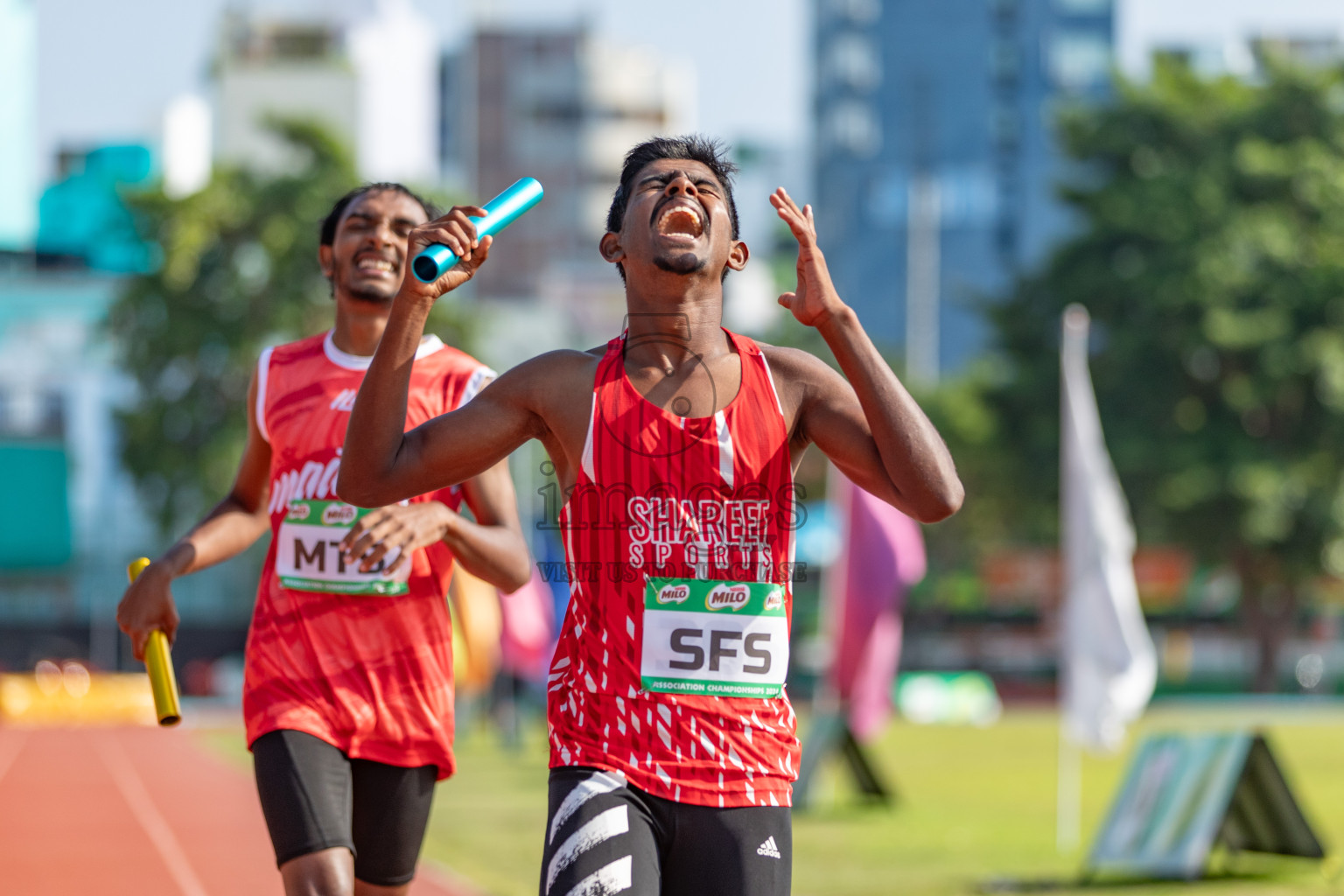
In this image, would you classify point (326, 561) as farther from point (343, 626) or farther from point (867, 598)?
point (867, 598)

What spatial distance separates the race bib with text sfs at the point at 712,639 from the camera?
3428 millimetres

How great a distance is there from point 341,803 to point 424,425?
1365 millimetres

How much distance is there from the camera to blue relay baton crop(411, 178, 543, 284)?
330 centimetres

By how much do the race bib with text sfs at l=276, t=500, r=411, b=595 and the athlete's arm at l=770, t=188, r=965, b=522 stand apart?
1667 mm

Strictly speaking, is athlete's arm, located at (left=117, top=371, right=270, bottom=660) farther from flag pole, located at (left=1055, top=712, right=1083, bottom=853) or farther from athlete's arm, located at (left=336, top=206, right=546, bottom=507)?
flag pole, located at (left=1055, top=712, right=1083, bottom=853)

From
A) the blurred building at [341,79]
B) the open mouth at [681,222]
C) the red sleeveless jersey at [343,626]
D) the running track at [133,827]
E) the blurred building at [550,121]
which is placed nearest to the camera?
the open mouth at [681,222]

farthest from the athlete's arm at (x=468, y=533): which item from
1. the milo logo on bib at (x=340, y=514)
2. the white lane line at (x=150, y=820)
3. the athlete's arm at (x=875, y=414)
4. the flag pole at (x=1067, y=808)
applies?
the flag pole at (x=1067, y=808)

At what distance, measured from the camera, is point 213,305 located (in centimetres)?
3959

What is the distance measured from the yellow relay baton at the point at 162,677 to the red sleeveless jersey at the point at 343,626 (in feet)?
0.85

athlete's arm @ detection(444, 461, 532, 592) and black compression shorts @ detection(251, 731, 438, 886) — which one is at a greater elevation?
athlete's arm @ detection(444, 461, 532, 592)

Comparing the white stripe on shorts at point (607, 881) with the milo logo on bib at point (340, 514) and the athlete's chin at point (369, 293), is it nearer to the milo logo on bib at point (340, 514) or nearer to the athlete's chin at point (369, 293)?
the milo logo on bib at point (340, 514)

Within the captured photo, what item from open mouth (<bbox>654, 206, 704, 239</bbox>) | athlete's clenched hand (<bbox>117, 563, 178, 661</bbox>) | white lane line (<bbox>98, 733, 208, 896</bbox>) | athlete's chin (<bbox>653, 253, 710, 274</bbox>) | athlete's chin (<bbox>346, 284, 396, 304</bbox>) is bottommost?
white lane line (<bbox>98, 733, 208, 896</bbox>)

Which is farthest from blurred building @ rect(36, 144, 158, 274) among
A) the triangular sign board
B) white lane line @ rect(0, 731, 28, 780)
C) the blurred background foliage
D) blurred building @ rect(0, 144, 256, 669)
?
the triangular sign board

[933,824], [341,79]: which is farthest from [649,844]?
[341,79]
